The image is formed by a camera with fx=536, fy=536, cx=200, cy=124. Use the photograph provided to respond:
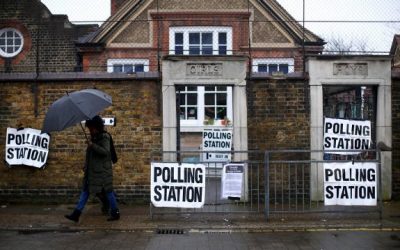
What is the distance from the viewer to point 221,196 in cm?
949

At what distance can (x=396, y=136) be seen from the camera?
466 inches

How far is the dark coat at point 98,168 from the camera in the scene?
364 inches

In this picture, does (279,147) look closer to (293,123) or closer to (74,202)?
(293,123)

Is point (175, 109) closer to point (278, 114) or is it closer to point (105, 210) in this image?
point (278, 114)

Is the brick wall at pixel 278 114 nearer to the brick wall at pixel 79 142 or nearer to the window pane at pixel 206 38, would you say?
the brick wall at pixel 79 142

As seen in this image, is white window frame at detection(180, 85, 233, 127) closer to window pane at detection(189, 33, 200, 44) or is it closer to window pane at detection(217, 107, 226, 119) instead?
window pane at detection(217, 107, 226, 119)

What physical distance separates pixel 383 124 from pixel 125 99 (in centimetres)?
565

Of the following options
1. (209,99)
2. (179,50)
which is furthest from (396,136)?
(209,99)

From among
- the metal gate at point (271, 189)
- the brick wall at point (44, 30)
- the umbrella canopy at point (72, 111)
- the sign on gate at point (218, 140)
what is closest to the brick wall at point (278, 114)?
the metal gate at point (271, 189)

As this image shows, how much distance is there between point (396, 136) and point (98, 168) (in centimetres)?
663

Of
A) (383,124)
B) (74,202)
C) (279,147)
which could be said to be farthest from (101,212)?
(383,124)

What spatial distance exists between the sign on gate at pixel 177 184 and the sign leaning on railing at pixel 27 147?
3.39 meters

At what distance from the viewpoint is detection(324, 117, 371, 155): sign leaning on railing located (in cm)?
1138

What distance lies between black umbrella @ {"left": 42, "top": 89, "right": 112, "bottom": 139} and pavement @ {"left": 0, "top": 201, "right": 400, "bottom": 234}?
1771 millimetres
